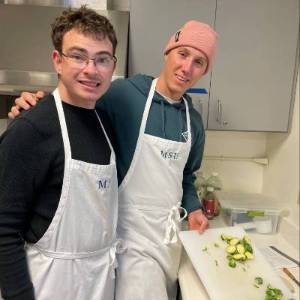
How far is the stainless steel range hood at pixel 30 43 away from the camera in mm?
1262

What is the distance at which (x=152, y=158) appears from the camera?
110 cm

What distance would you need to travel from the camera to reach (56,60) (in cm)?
81

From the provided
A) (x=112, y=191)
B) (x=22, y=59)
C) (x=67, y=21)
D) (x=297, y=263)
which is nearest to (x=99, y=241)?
(x=112, y=191)

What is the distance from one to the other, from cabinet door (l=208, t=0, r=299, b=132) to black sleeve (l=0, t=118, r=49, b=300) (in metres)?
0.93

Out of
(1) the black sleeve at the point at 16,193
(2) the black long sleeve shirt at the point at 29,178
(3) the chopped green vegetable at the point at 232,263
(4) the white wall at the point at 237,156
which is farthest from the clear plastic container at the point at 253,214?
(1) the black sleeve at the point at 16,193

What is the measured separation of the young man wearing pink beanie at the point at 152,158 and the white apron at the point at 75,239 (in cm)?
18

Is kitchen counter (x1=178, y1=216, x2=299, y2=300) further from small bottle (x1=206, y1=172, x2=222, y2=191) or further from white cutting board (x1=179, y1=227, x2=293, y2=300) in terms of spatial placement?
small bottle (x1=206, y1=172, x2=222, y2=191)

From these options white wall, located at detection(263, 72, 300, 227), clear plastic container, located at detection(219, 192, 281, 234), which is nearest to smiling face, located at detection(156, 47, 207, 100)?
white wall, located at detection(263, 72, 300, 227)

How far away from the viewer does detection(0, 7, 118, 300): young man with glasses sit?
737 mm

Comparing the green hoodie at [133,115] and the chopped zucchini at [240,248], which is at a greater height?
the green hoodie at [133,115]

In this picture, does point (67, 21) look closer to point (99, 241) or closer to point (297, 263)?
point (99, 241)

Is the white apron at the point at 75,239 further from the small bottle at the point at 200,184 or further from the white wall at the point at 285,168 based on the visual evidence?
the white wall at the point at 285,168

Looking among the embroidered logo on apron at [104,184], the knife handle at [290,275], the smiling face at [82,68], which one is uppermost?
the smiling face at [82,68]

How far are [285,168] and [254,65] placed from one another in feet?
1.90
